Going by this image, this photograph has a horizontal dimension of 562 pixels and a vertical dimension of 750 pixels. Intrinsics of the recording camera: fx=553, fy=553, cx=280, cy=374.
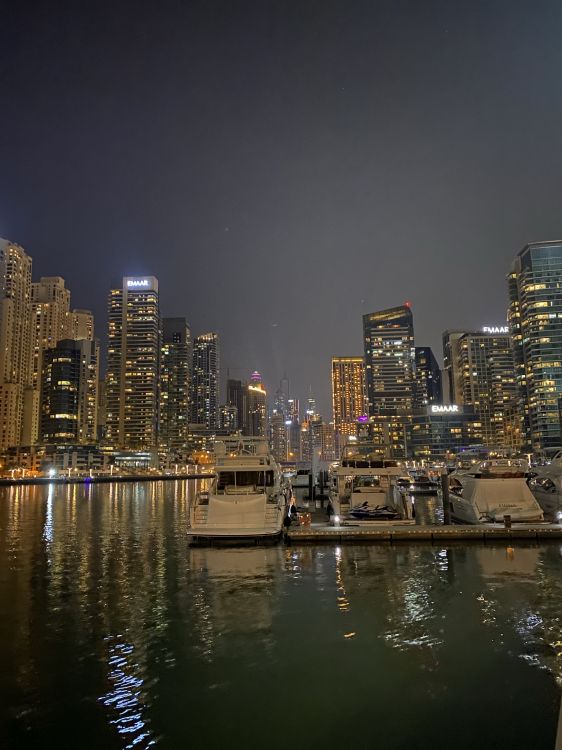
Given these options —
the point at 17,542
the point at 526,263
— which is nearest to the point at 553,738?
the point at 17,542

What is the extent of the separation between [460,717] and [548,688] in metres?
1.99

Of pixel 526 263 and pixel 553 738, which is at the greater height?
pixel 526 263

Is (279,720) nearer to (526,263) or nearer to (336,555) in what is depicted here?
(336,555)

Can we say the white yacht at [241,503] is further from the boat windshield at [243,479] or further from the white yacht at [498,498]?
the white yacht at [498,498]

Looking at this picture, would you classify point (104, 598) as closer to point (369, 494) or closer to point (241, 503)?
point (241, 503)

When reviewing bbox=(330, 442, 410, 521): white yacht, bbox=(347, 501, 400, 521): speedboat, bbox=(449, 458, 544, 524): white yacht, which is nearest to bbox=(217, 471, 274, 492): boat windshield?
bbox=(330, 442, 410, 521): white yacht

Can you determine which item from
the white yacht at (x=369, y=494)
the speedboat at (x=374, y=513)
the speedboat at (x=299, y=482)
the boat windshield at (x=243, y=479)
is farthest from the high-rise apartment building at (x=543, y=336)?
the boat windshield at (x=243, y=479)

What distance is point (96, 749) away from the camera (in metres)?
7.76

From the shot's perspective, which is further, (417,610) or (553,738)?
(417,610)

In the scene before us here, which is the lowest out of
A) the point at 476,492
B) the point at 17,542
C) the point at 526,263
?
the point at 17,542

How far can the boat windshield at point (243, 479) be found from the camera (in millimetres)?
31016

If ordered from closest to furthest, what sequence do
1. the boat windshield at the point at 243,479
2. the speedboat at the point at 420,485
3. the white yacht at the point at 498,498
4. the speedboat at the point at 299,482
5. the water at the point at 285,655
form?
the water at the point at 285,655 < the white yacht at the point at 498,498 < the boat windshield at the point at 243,479 < the speedboat at the point at 420,485 < the speedboat at the point at 299,482

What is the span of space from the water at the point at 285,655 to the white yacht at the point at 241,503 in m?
5.87

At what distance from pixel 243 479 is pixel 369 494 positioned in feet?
27.9
